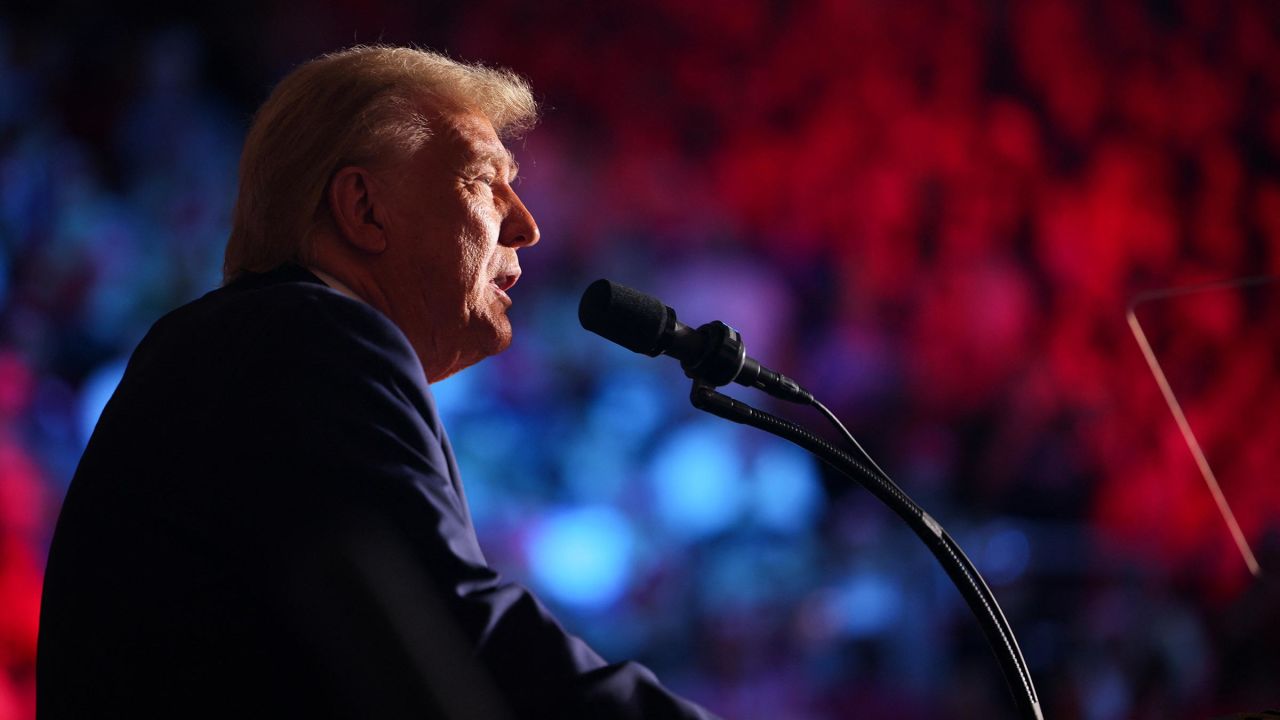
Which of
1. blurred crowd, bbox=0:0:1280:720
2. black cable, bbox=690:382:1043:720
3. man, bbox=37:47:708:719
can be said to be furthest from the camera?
blurred crowd, bbox=0:0:1280:720

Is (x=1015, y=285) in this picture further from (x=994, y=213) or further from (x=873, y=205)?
(x=873, y=205)

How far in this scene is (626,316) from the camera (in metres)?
0.97

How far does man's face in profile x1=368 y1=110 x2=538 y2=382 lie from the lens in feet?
3.54

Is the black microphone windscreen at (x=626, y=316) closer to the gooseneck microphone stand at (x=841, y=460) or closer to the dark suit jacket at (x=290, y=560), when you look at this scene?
the gooseneck microphone stand at (x=841, y=460)

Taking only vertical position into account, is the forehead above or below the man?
above

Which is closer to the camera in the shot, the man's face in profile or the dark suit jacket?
the dark suit jacket

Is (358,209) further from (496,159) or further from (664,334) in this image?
(664,334)

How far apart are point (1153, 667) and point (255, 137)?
10.4 feet

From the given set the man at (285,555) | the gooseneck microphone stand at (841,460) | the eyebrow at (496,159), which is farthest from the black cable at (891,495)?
the eyebrow at (496,159)

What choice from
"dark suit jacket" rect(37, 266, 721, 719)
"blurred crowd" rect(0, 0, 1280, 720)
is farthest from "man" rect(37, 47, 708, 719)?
"blurred crowd" rect(0, 0, 1280, 720)

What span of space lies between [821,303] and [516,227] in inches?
82.7

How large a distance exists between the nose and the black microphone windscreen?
232mm

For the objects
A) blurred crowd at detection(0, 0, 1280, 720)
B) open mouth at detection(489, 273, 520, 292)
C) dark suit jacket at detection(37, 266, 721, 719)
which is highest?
blurred crowd at detection(0, 0, 1280, 720)

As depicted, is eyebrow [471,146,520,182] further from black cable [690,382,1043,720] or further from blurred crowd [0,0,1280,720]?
blurred crowd [0,0,1280,720]
